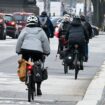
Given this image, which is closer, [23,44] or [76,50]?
[23,44]

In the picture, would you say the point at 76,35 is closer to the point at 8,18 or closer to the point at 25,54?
the point at 25,54

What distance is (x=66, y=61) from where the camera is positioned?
822 inches

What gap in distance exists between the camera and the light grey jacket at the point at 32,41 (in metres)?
14.9

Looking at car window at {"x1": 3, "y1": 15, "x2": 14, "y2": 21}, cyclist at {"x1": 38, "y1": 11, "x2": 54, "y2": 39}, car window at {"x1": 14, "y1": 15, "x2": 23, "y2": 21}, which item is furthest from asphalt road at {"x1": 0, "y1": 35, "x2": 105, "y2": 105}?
car window at {"x1": 14, "y1": 15, "x2": 23, "y2": 21}

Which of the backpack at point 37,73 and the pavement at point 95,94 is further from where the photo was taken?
the backpack at point 37,73

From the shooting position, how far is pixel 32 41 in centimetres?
1497

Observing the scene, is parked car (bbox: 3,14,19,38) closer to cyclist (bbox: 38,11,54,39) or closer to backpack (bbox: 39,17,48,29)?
backpack (bbox: 39,17,48,29)

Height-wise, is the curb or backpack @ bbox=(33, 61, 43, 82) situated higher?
backpack @ bbox=(33, 61, 43, 82)

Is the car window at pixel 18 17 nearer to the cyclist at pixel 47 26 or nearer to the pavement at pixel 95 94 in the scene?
the cyclist at pixel 47 26

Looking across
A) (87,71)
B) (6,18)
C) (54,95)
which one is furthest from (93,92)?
(6,18)

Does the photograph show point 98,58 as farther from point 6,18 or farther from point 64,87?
point 6,18

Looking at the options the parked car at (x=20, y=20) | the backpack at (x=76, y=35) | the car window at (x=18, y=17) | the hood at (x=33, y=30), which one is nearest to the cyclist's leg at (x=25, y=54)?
the hood at (x=33, y=30)

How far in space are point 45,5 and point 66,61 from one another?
72.6m

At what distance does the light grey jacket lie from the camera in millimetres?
14902
